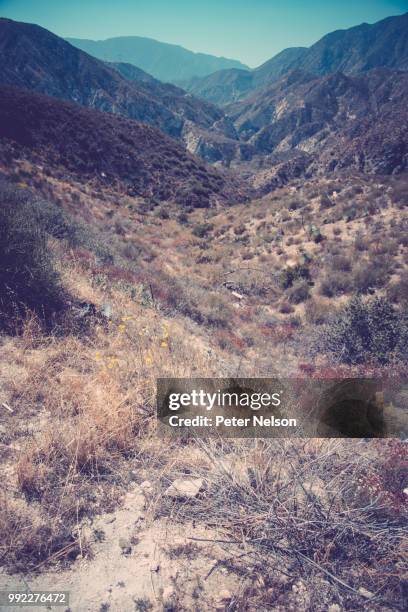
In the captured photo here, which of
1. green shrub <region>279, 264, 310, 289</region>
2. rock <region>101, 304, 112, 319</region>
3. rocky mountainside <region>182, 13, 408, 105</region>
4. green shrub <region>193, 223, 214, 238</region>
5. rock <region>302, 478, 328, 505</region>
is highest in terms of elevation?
rocky mountainside <region>182, 13, 408, 105</region>

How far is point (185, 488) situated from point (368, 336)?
16.6ft

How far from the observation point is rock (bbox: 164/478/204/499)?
7.55 ft

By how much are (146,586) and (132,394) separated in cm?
148

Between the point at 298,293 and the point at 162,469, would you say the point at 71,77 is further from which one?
the point at 162,469

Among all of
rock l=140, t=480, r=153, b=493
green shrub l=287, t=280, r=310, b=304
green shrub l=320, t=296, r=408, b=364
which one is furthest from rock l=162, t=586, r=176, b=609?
green shrub l=287, t=280, r=310, b=304

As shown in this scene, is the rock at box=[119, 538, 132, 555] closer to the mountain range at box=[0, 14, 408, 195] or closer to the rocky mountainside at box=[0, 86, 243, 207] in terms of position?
the rocky mountainside at box=[0, 86, 243, 207]

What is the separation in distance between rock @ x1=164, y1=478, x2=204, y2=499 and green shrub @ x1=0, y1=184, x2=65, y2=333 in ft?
8.86

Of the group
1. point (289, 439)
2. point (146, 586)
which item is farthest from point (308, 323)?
point (146, 586)

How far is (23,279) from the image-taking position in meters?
4.41

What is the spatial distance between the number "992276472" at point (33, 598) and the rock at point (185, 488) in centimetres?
79

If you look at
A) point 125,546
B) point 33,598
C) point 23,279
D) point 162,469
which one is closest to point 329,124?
point 23,279

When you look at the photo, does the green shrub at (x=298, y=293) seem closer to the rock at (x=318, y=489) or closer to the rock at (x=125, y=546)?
the rock at (x=318, y=489)

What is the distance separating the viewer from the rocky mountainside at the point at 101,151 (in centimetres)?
2494

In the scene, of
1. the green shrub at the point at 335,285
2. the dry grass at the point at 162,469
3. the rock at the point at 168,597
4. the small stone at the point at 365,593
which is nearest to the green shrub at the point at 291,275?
the green shrub at the point at 335,285
